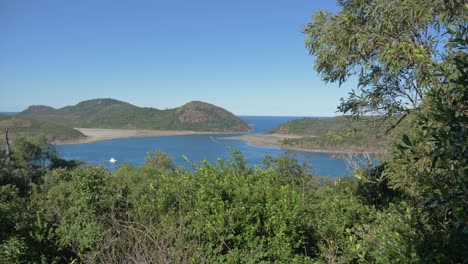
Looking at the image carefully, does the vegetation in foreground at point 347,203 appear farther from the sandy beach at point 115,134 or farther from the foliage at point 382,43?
the sandy beach at point 115,134

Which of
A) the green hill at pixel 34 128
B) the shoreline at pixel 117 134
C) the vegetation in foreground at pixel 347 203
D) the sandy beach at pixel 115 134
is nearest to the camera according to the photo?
the vegetation in foreground at pixel 347 203

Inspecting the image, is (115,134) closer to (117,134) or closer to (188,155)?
(117,134)

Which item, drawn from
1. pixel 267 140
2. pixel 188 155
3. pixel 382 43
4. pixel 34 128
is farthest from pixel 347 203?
pixel 34 128

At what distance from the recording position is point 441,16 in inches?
162

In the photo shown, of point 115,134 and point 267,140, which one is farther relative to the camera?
point 115,134

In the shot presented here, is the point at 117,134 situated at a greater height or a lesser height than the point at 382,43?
lesser

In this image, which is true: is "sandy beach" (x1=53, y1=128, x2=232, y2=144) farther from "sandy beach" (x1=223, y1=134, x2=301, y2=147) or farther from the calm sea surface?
"sandy beach" (x1=223, y1=134, x2=301, y2=147)

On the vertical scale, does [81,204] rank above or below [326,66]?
below

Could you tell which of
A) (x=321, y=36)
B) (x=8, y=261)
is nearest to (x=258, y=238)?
(x=321, y=36)

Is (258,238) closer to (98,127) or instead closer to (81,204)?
(81,204)

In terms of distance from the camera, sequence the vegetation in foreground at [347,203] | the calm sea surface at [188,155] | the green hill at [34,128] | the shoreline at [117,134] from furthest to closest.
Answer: the shoreline at [117,134] < the green hill at [34,128] < the calm sea surface at [188,155] < the vegetation in foreground at [347,203]

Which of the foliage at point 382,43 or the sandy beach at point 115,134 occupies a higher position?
the foliage at point 382,43

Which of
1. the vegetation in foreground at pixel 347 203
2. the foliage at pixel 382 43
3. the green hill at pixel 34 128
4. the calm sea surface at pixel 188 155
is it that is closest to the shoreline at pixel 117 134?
the green hill at pixel 34 128

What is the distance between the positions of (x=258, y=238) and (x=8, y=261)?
3742 mm
